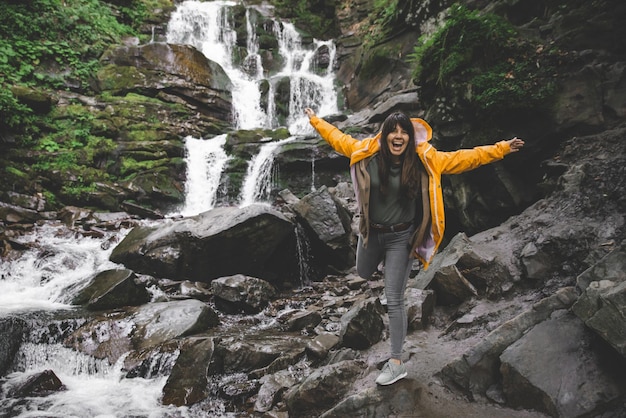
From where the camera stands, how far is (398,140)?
9.84ft

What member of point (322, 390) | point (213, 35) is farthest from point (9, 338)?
point (213, 35)

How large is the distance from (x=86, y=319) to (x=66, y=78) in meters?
13.8

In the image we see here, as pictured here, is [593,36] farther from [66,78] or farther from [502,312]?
[66,78]

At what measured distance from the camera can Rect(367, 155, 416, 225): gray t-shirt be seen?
3125 mm

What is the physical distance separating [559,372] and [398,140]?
221cm

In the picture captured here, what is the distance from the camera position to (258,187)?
15148 mm

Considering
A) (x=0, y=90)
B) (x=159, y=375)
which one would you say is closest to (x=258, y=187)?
(x=0, y=90)

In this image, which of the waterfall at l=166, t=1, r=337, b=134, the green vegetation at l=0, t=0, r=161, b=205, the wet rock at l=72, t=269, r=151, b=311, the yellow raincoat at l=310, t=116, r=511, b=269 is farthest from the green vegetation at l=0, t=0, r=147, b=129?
the yellow raincoat at l=310, t=116, r=511, b=269

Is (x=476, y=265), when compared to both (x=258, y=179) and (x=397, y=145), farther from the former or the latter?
(x=258, y=179)

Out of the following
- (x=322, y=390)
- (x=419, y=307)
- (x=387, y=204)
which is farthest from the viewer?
(x=419, y=307)

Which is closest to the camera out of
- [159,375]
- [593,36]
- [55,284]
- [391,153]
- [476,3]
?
[391,153]

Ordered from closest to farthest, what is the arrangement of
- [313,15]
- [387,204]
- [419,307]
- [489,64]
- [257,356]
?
[387,204] < [419,307] < [257,356] < [489,64] < [313,15]

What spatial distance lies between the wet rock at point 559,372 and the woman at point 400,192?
96 centimetres

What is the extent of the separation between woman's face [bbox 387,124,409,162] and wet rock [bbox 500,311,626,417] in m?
1.98
